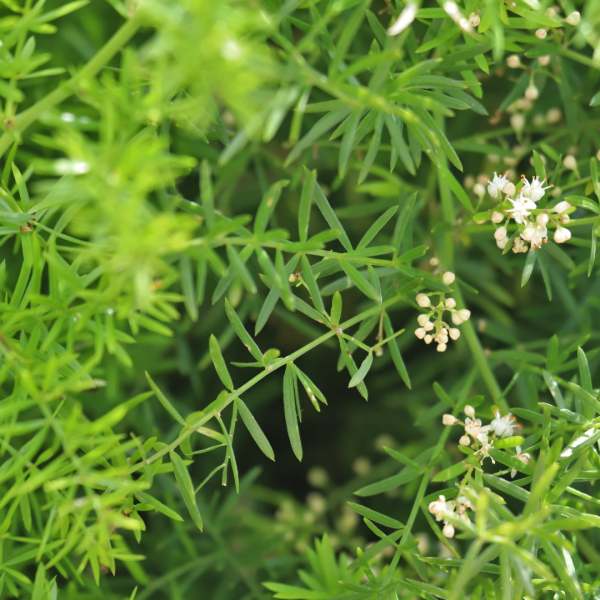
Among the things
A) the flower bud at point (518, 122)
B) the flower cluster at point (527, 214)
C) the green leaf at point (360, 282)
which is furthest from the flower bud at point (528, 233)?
the flower bud at point (518, 122)

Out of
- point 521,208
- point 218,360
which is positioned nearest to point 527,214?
point 521,208

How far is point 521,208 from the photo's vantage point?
52 cm

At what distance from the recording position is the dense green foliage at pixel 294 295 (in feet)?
1.29

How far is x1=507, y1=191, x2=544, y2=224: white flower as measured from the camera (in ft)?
1.69

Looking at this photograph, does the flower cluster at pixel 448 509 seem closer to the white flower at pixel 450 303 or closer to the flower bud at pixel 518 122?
the white flower at pixel 450 303

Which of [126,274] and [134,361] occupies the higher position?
[126,274]

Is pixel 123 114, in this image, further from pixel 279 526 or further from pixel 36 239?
pixel 279 526

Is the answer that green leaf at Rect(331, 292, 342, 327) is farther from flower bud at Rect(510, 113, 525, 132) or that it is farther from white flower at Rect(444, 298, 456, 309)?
flower bud at Rect(510, 113, 525, 132)

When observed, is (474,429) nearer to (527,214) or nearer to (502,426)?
(502,426)

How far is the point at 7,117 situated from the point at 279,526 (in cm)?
57

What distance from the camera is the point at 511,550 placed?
1.36 feet

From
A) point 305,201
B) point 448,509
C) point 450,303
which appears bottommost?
point 448,509

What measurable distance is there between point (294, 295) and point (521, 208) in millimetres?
178

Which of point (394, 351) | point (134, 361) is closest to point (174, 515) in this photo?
point (394, 351)
